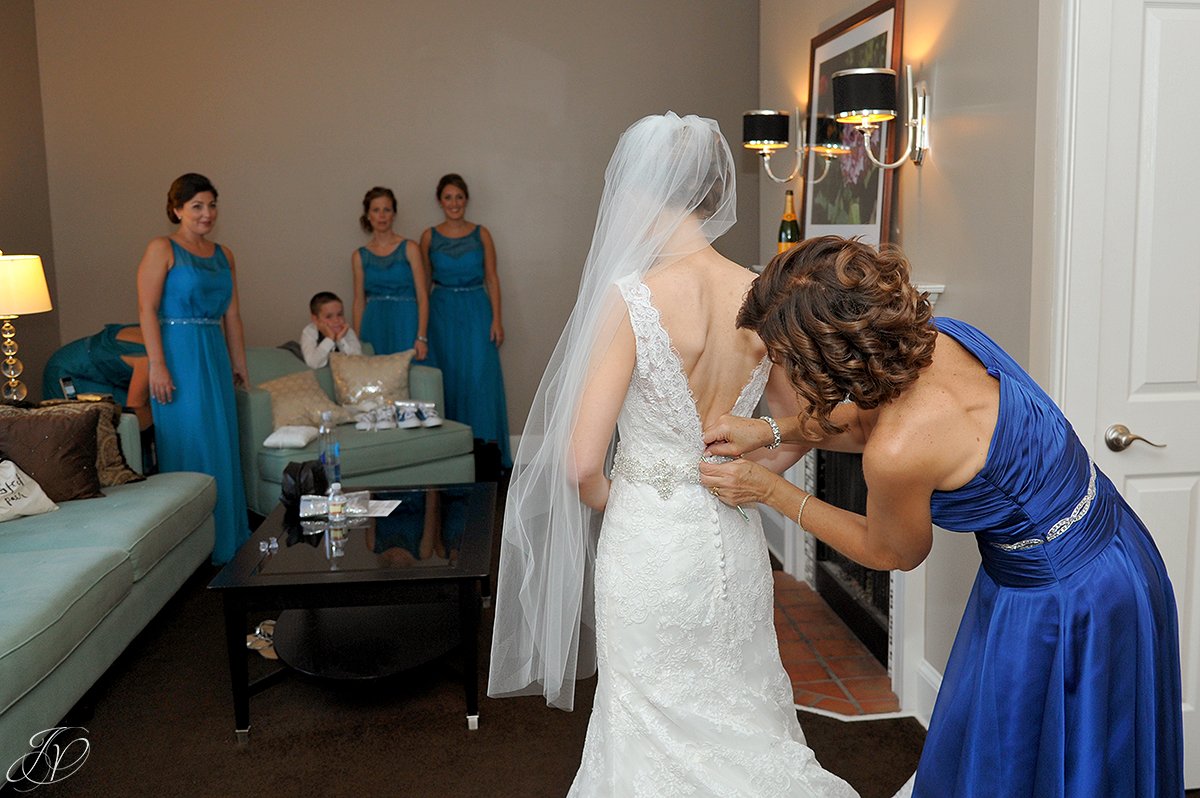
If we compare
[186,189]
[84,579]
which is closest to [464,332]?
[186,189]

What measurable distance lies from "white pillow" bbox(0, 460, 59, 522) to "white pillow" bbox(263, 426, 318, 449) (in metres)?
1.27

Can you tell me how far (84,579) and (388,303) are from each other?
359 centimetres

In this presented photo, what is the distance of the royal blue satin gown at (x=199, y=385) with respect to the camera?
4789 mm

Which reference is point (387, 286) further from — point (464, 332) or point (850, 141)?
point (850, 141)

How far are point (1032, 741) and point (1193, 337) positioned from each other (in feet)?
4.30

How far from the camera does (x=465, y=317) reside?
6691 millimetres

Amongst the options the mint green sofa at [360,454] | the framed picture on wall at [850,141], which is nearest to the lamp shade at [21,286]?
the mint green sofa at [360,454]

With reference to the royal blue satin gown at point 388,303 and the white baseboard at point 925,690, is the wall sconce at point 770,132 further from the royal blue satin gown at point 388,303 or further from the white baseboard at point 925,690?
the royal blue satin gown at point 388,303

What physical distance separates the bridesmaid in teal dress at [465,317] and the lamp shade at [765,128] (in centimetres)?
282

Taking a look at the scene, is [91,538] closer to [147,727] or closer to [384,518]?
[147,727]

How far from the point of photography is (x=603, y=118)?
22.9ft

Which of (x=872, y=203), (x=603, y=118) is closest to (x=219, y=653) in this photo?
(x=872, y=203)

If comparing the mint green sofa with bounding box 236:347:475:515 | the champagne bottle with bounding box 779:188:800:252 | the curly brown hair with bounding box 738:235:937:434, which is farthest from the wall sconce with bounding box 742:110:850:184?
the curly brown hair with bounding box 738:235:937:434
